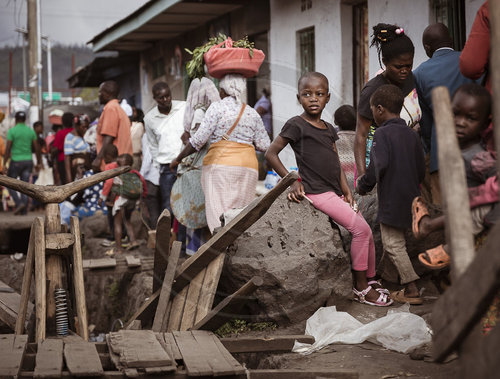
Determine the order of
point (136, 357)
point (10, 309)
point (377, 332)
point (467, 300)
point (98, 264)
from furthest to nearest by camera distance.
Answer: point (98, 264), point (10, 309), point (377, 332), point (136, 357), point (467, 300)

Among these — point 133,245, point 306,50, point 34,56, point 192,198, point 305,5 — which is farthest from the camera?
point 34,56

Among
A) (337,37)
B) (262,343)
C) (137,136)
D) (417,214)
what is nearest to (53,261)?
(262,343)

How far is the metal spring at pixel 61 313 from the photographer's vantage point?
5.37 m

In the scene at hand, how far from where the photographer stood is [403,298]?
5.62 metres

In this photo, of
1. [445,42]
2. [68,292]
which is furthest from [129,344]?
[445,42]

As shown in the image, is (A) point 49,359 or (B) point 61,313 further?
(B) point 61,313

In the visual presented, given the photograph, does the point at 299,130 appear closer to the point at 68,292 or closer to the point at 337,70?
the point at 68,292

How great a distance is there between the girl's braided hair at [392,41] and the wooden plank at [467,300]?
10.7ft

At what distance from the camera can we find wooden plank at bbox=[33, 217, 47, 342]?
5129mm

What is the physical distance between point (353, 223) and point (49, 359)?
2408mm

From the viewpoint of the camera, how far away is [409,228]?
19.0 feet

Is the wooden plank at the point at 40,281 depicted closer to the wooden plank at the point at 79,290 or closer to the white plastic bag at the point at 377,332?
the wooden plank at the point at 79,290

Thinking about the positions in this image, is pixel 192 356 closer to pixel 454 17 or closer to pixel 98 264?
pixel 98 264

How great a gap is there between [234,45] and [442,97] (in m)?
4.04
